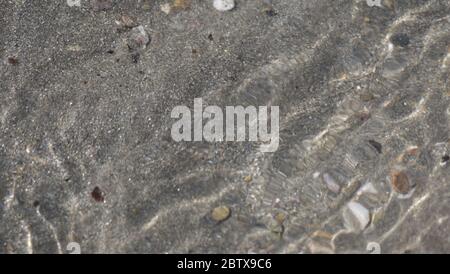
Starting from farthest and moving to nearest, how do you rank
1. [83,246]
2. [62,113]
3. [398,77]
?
[398,77] → [62,113] → [83,246]

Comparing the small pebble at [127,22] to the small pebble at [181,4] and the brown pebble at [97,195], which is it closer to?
the small pebble at [181,4]

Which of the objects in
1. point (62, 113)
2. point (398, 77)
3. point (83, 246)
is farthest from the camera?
point (398, 77)

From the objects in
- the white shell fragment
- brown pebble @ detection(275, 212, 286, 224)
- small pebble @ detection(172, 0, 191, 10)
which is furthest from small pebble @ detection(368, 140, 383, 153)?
small pebble @ detection(172, 0, 191, 10)

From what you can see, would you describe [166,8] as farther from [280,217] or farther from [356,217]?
[356,217]

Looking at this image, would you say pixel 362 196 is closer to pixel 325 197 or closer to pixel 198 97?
pixel 325 197

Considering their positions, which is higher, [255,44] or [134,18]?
[134,18]

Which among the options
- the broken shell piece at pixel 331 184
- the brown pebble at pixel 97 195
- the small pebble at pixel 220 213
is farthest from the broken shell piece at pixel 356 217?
the brown pebble at pixel 97 195

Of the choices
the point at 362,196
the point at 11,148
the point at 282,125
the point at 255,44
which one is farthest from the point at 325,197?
the point at 11,148
